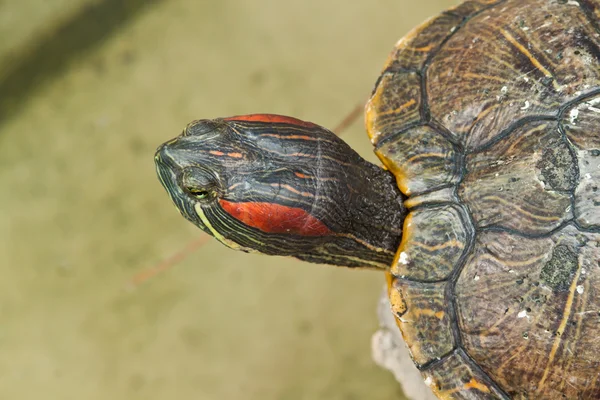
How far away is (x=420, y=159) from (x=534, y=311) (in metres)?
0.64

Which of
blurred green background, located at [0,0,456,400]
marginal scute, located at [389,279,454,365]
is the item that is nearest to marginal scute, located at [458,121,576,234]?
marginal scute, located at [389,279,454,365]

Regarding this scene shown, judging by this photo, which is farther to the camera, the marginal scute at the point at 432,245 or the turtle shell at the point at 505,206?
the marginal scute at the point at 432,245

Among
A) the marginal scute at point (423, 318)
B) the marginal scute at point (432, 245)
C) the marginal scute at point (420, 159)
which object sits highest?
the marginal scute at point (420, 159)

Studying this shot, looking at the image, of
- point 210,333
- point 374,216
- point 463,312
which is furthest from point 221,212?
point 210,333

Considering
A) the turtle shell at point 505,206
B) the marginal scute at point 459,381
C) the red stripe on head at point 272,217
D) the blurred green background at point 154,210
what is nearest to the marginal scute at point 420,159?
the turtle shell at point 505,206

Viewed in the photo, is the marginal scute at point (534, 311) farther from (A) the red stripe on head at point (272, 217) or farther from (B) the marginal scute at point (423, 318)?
(A) the red stripe on head at point (272, 217)

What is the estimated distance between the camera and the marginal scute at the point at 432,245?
5.73ft

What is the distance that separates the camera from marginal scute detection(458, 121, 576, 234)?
162cm

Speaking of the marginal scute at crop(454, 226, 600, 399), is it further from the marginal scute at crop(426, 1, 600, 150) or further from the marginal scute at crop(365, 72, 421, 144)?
the marginal scute at crop(365, 72, 421, 144)

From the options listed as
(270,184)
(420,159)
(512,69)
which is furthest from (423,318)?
(512,69)

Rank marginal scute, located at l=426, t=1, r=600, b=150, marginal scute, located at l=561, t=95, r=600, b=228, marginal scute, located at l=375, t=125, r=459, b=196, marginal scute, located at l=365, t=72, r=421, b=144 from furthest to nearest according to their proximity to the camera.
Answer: marginal scute, located at l=365, t=72, r=421, b=144 < marginal scute, located at l=375, t=125, r=459, b=196 < marginal scute, located at l=426, t=1, r=600, b=150 < marginal scute, located at l=561, t=95, r=600, b=228

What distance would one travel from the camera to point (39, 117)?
12.8ft

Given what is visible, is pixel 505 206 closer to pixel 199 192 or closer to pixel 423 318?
pixel 423 318

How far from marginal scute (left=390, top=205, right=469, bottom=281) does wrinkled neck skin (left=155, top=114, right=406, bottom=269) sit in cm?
19
